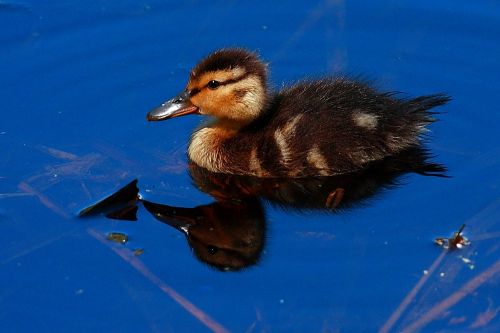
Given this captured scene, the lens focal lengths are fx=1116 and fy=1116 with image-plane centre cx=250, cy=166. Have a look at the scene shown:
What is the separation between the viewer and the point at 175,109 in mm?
5398

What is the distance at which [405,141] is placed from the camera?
542cm

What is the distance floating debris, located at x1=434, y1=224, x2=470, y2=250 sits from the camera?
466 centimetres

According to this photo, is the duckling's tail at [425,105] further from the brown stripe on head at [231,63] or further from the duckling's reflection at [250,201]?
the brown stripe on head at [231,63]

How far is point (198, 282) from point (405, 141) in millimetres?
1478

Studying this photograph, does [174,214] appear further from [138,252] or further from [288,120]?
[288,120]

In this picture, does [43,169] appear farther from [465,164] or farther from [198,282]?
[465,164]

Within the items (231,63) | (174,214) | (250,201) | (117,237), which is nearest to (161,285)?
(117,237)

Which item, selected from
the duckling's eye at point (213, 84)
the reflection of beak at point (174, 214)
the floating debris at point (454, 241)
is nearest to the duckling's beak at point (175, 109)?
the duckling's eye at point (213, 84)

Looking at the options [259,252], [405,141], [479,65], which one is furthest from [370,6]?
[259,252]

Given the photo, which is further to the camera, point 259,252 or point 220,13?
point 220,13

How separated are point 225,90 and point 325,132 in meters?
0.51

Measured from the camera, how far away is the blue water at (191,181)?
4316 millimetres

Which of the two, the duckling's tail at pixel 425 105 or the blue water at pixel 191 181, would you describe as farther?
the duckling's tail at pixel 425 105

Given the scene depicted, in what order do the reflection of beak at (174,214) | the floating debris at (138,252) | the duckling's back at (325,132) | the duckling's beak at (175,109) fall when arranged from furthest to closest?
1. the duckling's beak at (175,109)
2. the duckling's back at (325,132)
3. the reflection of beak at (174,214)
4. the floating debris at (138,252)
